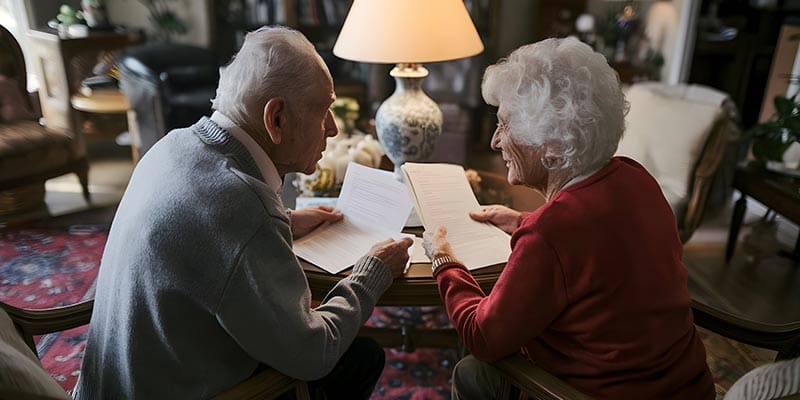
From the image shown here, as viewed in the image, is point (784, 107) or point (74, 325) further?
point (784, 107)

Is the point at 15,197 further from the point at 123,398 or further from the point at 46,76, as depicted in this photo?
the point at 123,398

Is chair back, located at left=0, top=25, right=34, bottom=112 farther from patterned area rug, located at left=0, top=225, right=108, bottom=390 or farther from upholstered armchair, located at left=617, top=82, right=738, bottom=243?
upholstered armchair, located at left=617, top=82, right=738, bottom=243

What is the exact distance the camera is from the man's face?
104cm

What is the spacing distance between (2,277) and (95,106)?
1.45 metres

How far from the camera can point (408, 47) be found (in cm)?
155

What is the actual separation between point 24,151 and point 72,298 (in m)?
1.00

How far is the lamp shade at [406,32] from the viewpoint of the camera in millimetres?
1556

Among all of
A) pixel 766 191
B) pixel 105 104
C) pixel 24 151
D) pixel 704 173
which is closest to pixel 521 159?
pixel 704 173

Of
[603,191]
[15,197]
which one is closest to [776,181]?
[603,191]

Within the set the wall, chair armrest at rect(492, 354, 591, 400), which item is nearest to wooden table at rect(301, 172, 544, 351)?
chair armrest at rect(492, 354, 591, 400)

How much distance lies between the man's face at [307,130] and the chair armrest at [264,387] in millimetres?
398

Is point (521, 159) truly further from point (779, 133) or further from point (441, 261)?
point (779, 133)

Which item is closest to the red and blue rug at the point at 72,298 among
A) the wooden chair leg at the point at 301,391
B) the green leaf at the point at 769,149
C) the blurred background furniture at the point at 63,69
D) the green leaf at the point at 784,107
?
the blurred background furniture at the point at 63,69

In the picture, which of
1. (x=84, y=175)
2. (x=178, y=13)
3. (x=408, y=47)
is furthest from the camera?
(x=178, y=13)
